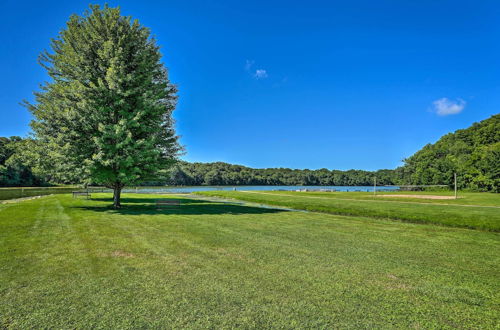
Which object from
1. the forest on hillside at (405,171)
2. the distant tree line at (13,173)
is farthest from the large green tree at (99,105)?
the distant tree line at (13,173)

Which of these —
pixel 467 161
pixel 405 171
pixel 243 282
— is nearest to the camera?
pixel 243 282

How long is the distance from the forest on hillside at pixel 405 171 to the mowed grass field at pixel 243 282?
11.0 meters

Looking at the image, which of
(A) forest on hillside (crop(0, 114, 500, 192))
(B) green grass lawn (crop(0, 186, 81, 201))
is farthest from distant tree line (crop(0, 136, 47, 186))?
(B) green grass lawn (crop(0, 186, 81, 201))

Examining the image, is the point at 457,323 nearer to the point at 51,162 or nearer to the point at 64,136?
the point at 64,136

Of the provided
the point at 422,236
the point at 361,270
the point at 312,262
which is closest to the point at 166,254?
the point at 312,262

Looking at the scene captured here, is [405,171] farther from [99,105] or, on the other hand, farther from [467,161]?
[99,105]

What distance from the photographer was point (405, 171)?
352 feet

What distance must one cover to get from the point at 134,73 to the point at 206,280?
1444 cm

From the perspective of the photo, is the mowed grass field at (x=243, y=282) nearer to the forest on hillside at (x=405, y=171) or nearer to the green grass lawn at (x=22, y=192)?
the forest on hillside at (x=405, y=171)

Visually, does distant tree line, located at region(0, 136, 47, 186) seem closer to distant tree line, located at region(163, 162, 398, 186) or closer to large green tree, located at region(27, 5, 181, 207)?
distant tree line, located at region(163, 162, 398, 186)

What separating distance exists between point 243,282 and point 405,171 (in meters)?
120

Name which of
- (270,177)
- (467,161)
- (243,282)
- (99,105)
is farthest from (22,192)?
(270,177)

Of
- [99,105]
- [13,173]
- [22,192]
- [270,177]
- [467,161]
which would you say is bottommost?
[22,192]

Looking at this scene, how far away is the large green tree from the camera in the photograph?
1430 centimetres
